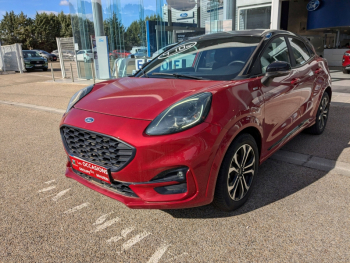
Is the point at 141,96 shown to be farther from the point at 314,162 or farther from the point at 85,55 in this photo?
the point at 85,55

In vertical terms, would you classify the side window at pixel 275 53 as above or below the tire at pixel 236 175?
above

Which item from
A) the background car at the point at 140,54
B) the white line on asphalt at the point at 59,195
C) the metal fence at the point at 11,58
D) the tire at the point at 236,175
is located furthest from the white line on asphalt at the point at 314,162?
the metal fence at the point at 11,58

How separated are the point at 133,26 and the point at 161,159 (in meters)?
12.8

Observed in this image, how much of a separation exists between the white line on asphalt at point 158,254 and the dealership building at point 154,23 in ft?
36.3

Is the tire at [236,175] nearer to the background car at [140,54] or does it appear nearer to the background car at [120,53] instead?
the background car at [140,54]

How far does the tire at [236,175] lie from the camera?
2.22m

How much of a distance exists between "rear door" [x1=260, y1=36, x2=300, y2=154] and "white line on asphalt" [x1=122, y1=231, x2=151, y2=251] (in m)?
1.42

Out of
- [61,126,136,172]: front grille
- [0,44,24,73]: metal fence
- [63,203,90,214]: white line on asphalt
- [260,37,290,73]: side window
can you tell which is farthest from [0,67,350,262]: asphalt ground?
[0,44,24,73]: metal fence

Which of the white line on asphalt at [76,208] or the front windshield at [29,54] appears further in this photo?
the front windshield at [29,54]

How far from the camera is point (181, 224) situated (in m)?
2.36

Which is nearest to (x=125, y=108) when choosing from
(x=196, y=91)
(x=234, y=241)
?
(x=196, y=91)

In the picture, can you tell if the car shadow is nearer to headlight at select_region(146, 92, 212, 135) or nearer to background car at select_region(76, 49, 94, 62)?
headlight at select_region(146, 92, 212, 135)

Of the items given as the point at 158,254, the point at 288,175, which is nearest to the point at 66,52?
the point at 288,175

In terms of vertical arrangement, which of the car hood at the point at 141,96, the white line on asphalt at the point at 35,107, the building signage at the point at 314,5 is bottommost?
the white line on asphalt at the point at 35,107
